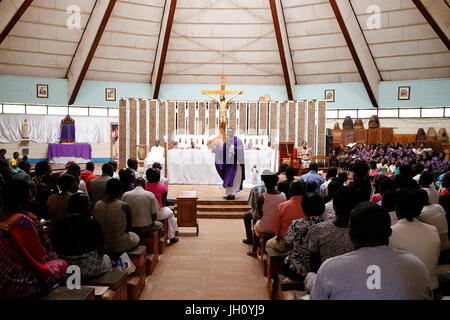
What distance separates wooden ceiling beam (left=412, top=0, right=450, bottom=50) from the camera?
11469 millimetres

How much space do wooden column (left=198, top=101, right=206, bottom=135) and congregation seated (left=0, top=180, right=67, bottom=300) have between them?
12.6 metres

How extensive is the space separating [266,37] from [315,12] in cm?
205

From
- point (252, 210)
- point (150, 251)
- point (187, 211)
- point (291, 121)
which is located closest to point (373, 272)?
point (150, 251)

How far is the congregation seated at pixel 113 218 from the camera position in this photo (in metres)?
3.60

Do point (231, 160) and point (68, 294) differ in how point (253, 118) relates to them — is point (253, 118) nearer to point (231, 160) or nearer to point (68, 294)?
point (231, 160)

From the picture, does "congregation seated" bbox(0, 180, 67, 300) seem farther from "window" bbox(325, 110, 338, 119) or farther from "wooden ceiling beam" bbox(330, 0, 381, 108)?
"window" bbox(325, 110, 338, 119)

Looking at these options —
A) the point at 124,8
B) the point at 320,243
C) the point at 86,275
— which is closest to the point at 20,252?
the point at 86,275

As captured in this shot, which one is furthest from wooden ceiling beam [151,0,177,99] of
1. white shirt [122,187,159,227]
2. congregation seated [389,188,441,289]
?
congregation seated [389,188,441,289]

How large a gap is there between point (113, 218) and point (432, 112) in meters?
14.7

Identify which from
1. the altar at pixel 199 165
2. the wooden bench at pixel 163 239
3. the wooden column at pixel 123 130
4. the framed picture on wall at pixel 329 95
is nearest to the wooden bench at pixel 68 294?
the wooden bench at pixel 163 239

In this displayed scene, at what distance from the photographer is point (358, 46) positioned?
46.1 ft

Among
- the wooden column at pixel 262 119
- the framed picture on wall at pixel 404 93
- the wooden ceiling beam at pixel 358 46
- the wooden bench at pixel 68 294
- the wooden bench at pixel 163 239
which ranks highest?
the wooden ceiling beam at pixel 358 46

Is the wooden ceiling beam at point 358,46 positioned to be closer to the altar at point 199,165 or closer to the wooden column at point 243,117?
the wooden column at point 243,117

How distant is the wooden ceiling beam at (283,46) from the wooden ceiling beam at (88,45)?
5346 millimetres
